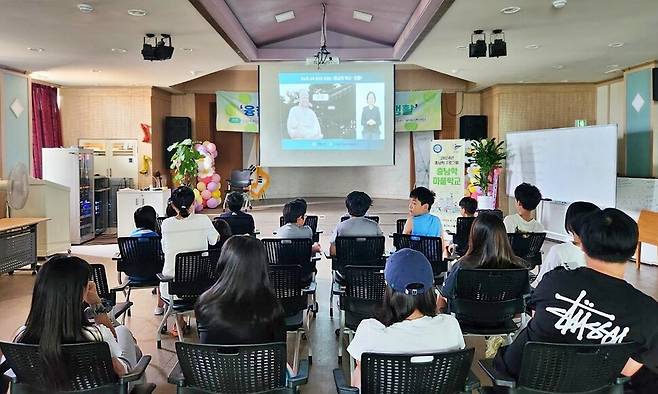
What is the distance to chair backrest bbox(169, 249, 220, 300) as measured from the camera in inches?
145

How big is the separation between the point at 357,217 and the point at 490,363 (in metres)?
2.53

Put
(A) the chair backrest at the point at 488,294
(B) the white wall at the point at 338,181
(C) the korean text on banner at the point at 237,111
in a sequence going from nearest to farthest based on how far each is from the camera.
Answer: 1. (A) the chair backrest at the point at 488,294
2. (C) the korean text on banner at the point at 237,111
3. (B) the white wall at the point at 338,181

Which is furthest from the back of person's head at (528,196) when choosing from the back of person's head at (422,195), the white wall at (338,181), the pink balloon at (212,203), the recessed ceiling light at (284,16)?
the white wall at (338,181)

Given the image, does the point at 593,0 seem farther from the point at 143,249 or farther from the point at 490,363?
the point at 143,249

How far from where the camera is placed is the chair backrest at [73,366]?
73.0 inches

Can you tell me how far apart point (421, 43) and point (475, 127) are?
Answer: 4.74m

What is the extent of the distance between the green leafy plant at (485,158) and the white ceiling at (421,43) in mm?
1305

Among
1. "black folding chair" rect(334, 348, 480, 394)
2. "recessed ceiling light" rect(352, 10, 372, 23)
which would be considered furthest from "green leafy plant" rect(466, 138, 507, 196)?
"black folding chair" rect(334, 348, 480, 394)

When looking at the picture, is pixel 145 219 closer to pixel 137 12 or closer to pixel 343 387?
pixel 137 12

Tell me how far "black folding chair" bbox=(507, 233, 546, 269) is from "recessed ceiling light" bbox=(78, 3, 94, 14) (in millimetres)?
4595

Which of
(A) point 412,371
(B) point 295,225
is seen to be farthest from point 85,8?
(A) point 412,371

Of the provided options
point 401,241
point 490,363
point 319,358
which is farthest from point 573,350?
point 401,241

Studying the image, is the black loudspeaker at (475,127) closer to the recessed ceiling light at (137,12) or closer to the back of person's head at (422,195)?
the back of person's head at (422,195)

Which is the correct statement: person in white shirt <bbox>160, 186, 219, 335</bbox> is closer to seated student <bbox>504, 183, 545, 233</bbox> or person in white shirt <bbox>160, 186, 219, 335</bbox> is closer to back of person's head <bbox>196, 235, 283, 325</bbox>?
back of person's head <bbox>196, 235, 283, 325</bbox>
